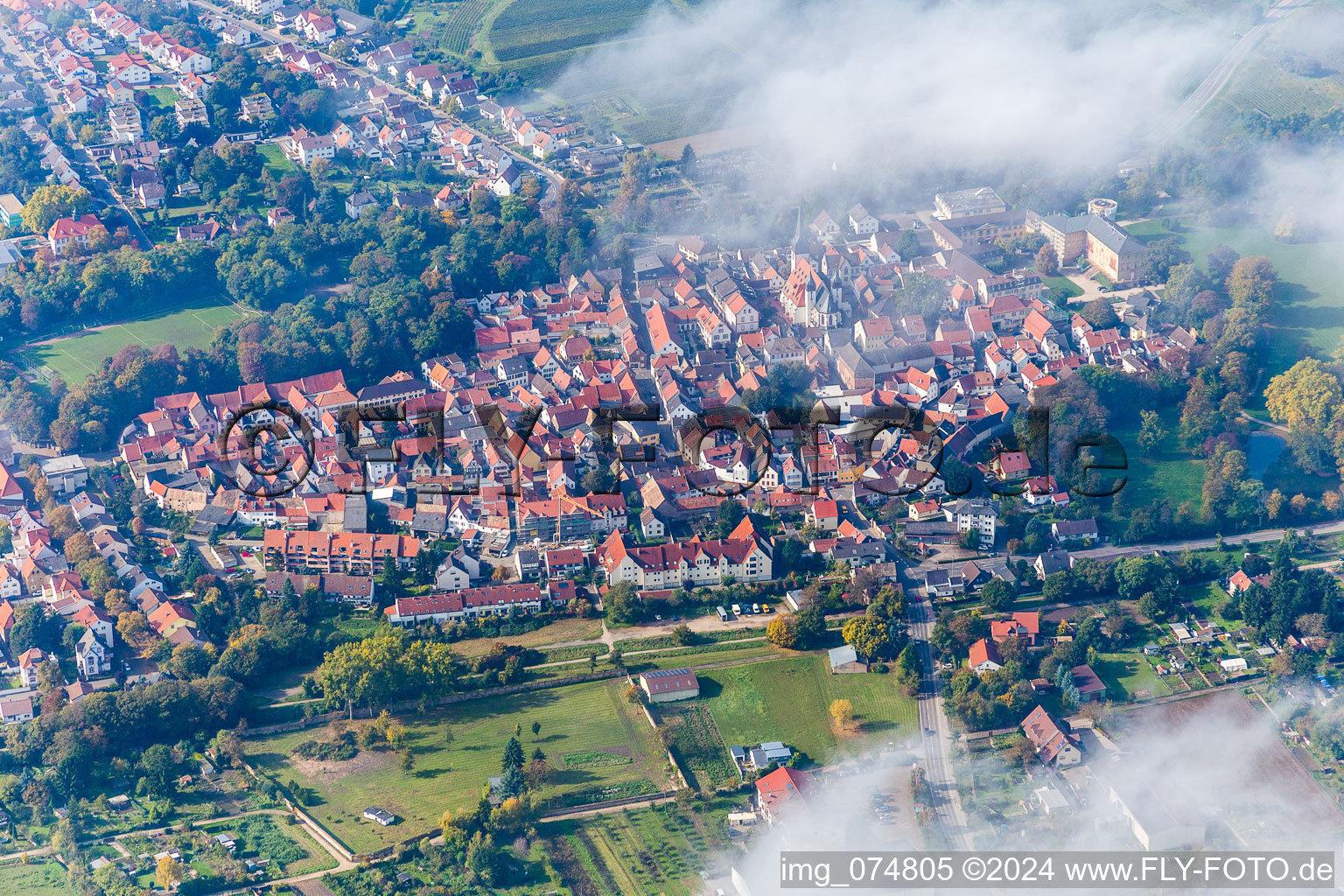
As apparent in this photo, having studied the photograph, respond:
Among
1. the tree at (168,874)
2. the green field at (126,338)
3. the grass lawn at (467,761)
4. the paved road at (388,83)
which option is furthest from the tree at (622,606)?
the paved road at (388,83)

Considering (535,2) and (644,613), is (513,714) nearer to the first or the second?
(644,613)

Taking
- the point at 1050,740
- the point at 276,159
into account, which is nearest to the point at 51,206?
the point at 276,159

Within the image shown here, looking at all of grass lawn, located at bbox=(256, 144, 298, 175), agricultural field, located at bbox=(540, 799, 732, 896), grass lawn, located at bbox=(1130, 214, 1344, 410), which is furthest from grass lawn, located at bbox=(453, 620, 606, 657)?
grass lawn, located at bbox=(256, 144, 298, 175)

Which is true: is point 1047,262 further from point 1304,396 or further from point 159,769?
point 159,769

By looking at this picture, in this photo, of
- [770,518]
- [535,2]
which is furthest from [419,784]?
[535,2]

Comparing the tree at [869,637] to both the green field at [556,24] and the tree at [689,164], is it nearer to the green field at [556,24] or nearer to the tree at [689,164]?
the tree at [689,164]

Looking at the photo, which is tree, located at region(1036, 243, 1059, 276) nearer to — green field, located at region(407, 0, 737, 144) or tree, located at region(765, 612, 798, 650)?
green field, located at region(407, 0, 737, 144)
